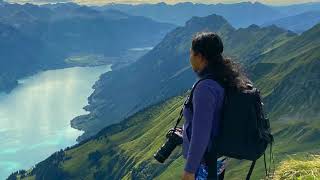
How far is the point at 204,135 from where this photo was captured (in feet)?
48.2

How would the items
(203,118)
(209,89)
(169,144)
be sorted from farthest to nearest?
(169,144) → (209,89) → (203,118)

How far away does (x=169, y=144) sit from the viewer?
53.2 feet

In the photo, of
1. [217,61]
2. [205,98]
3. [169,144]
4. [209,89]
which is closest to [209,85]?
[209,89]

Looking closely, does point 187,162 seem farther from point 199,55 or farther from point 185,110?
point 199,55

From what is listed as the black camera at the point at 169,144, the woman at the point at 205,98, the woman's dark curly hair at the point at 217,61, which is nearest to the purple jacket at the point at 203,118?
the woman at the point at 205,98

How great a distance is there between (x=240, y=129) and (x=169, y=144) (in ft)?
7.58

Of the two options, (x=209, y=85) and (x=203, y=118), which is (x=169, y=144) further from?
(x=209, y=85)

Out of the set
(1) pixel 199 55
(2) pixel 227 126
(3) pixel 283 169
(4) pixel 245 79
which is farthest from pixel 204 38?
(3) pixel 283 169

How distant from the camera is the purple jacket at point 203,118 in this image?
14625 millimetres

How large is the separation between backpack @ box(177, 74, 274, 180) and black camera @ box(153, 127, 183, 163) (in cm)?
143

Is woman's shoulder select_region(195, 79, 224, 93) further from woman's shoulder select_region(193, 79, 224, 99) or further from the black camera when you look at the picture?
the black camera

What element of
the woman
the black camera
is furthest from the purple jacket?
the black camera

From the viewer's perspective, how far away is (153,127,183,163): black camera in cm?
1605

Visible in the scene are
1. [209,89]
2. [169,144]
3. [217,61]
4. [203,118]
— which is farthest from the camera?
[169,144]
